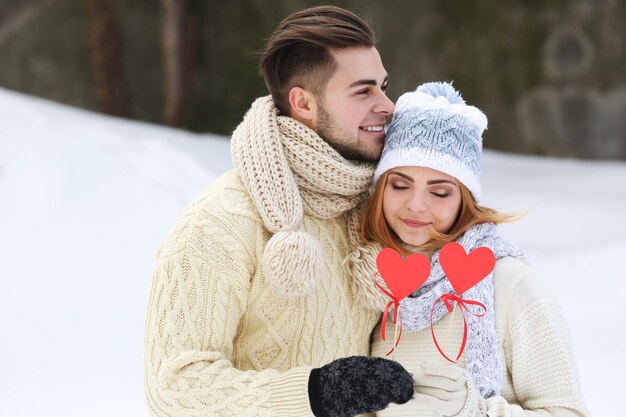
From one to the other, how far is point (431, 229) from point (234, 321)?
0.46 meters

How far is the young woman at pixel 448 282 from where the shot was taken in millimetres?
1803

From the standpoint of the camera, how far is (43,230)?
164 inches

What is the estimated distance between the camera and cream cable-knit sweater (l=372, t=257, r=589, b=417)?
1.79m

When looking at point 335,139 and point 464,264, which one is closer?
point 464,264

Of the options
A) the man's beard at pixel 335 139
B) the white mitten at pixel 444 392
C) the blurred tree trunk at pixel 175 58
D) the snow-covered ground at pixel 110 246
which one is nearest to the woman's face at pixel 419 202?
the man's beard at pixel 335 139

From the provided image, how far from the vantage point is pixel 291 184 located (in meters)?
1.84

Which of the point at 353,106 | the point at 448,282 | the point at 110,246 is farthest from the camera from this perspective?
the point at 110,246

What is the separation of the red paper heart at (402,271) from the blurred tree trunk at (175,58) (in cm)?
536

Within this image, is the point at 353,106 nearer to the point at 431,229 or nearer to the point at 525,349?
the point at 431,229

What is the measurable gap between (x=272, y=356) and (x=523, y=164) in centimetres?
505

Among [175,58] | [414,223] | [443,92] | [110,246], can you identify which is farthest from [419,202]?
[175,58]

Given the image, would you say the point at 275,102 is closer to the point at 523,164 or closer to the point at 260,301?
the point at 260,301

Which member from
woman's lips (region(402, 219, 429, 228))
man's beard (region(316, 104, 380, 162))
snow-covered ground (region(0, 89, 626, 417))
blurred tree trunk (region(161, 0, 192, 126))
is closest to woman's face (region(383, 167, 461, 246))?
woman's lips (region(402, 219, 429, 228))

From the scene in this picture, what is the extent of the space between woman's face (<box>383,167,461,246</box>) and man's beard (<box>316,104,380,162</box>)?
0.33 feet
